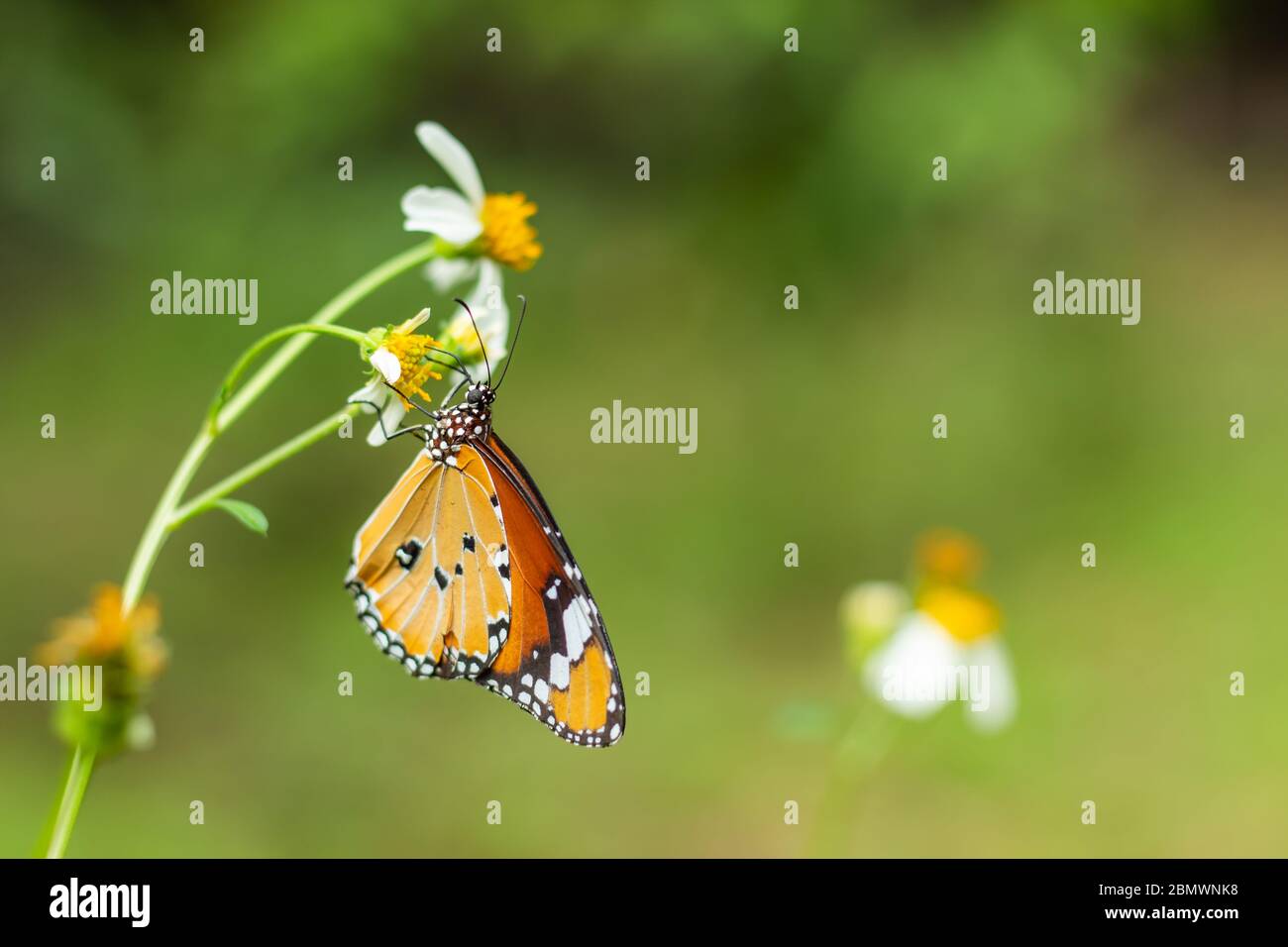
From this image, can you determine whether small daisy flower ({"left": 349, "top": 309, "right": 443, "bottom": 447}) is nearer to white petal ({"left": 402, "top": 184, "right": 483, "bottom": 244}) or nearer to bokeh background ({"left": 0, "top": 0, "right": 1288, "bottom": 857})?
white petal ({"left": 402, "top": 184, "right": 483, "bottom": 244})

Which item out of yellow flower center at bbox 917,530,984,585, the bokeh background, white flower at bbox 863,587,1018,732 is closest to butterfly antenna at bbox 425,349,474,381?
white flower at bbox 863,587,1018,732

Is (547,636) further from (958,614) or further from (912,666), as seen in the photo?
(958,614)

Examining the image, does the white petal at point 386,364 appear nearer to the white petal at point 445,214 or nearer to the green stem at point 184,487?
the green stem at point 184,487

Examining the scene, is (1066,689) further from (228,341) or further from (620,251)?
(228,341)

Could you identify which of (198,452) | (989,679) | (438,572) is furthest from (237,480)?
(989,679)

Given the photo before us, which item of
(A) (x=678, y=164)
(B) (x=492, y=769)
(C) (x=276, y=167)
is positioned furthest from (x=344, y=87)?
(B) (x=492, y=769)

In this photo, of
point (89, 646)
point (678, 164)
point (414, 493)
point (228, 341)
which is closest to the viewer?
point (89, 646)

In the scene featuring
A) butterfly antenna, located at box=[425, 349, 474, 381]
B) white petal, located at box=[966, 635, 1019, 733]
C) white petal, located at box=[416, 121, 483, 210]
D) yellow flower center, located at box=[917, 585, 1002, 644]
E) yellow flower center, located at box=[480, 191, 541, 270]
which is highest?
white petal, located at box=[416, 121, 483, 210]
